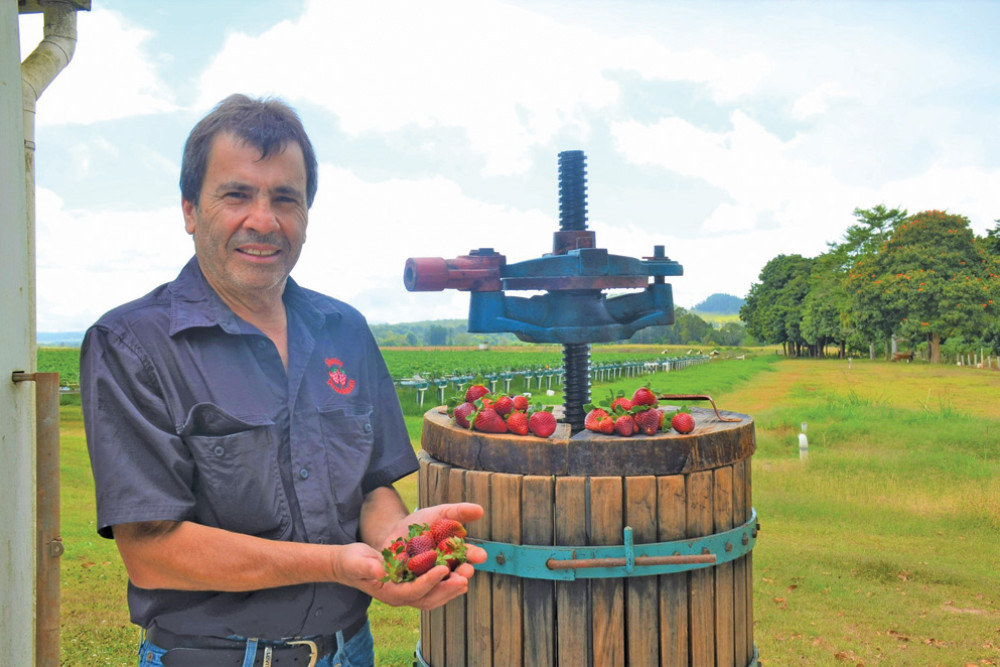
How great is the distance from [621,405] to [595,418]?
0.45 feet

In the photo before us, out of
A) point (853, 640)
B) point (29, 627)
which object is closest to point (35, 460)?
point (29, 627)

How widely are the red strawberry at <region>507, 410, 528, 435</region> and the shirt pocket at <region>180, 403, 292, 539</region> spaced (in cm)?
148

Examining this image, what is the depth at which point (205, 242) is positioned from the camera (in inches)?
86.4

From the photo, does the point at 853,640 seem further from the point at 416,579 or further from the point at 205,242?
the point at 205,242

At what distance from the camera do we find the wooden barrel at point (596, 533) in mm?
3180

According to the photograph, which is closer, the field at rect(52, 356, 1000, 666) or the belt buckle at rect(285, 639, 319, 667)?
the belt buckle at rect(285, 639, 319, 667)

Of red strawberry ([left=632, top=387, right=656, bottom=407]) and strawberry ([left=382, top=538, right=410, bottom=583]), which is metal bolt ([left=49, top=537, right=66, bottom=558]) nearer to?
strawberry ([left=382, top=538, right=410, bottom=583])

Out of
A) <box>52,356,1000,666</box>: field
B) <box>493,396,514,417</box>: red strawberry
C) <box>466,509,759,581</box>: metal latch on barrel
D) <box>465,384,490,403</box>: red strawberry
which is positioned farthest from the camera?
<box>52,356,1000,666</box>: field

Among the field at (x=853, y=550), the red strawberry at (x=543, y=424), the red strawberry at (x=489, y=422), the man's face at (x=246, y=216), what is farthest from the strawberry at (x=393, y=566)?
A: the field at (x=853, y=550)

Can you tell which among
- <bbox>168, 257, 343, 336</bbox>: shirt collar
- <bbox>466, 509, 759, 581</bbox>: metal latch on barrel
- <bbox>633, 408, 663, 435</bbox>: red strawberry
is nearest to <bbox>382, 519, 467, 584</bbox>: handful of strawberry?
<bbox>168, 257, 343, 336</bbox>: shirt collar

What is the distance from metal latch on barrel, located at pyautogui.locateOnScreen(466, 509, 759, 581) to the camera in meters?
3.12

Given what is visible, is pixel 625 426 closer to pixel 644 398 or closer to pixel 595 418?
pixel 595 418

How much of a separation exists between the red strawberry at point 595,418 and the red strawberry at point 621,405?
0.15 ft

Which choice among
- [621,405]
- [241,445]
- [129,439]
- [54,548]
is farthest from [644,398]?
[54,548]
